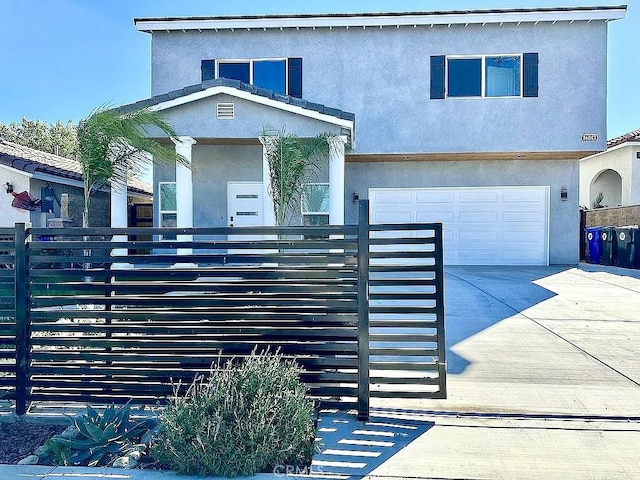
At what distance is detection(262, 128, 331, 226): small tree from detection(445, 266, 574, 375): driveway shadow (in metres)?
4.07

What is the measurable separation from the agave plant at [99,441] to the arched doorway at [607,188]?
76.4 ft

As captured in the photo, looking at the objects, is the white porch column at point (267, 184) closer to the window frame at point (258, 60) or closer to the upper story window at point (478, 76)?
the window frame at point (258, 60)

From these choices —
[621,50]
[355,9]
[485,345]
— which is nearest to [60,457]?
[485,345]

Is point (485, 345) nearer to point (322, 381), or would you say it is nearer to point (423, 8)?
point (322, 381)

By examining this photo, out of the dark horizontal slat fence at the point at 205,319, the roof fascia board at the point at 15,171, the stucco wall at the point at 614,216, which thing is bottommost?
the dark horizontal slat fence at the point at 205,319

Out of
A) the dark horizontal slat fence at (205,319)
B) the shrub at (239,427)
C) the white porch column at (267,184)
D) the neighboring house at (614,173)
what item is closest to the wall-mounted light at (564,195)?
the neighboring house at (614,173)

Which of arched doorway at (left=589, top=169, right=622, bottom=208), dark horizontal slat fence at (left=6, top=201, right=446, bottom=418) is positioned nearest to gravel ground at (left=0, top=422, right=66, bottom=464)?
dark horizontal slat fence at (left=6, top=201, right=446, bottom=418)

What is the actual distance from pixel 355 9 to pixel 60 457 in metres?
14.4

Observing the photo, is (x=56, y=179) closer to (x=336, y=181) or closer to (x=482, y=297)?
(x=336, y=181)

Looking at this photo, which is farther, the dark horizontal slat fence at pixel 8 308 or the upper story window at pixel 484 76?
the upper story window at pixel 484 76

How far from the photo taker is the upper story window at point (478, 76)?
14.5m

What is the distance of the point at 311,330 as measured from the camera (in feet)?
13.2

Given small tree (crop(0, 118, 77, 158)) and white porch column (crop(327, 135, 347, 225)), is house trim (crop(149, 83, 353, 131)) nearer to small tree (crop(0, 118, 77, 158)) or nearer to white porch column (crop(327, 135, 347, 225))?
white porch column (crop(327, 135, 347, 225))

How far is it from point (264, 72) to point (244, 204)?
4142 millimetres
